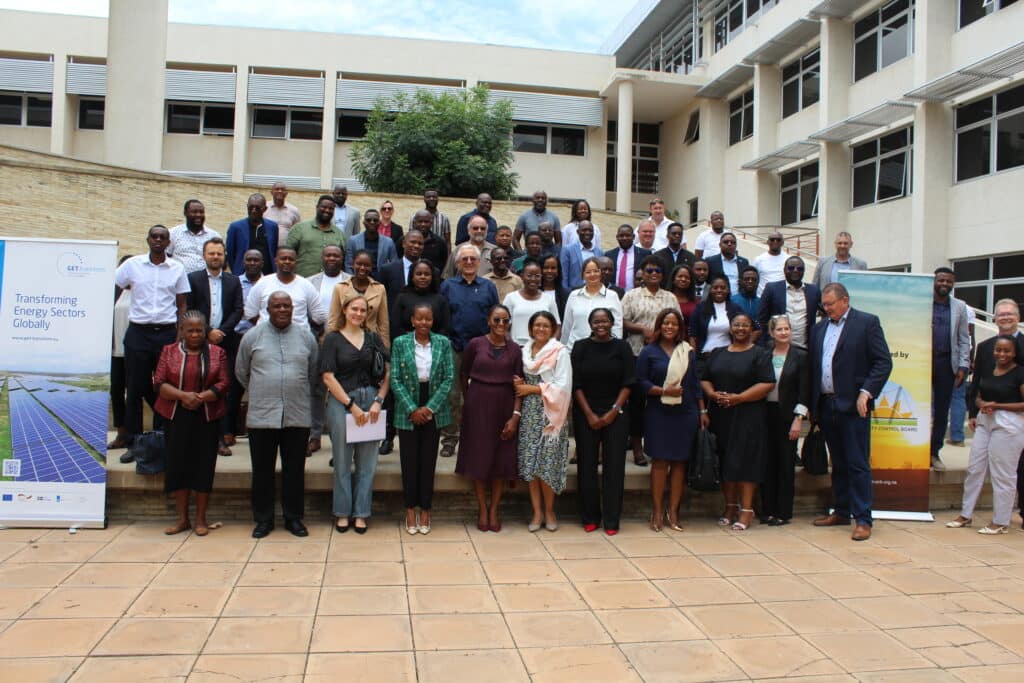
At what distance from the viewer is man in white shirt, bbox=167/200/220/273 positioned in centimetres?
708

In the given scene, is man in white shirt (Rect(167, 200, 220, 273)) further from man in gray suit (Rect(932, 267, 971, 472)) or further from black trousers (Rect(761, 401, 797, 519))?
man in gray suit (Rect(932, 267, 971, 472))

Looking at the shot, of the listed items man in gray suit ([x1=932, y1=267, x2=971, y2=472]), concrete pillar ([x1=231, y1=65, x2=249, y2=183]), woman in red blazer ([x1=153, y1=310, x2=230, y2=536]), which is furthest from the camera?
concrete pillar ([x1=231, y1=65, x2=249, y2=183])

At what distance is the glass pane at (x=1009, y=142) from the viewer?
595 inches

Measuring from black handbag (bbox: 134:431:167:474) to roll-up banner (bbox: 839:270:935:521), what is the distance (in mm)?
5995

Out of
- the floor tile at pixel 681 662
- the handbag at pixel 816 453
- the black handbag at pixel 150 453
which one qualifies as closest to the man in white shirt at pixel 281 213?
the black handbag at pixel 150 453

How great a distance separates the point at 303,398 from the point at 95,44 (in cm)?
2758

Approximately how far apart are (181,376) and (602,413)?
10.7ft

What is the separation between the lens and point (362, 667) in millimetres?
3732

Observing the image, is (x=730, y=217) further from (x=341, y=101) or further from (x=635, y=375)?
(x=635, y=375)

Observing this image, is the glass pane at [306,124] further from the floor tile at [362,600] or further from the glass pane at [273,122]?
the floor tile at [362,600]

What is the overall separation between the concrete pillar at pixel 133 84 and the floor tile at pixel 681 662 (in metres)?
15.4

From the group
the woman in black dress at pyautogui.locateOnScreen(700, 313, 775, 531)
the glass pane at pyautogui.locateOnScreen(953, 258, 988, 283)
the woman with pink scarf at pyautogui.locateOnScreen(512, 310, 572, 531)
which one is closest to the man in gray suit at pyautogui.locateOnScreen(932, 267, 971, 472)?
the woman in black dress at pyautogui.locateOnScreen(700, 313, 775, 531)

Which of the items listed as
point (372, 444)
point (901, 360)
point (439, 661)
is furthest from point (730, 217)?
point (439, 661)

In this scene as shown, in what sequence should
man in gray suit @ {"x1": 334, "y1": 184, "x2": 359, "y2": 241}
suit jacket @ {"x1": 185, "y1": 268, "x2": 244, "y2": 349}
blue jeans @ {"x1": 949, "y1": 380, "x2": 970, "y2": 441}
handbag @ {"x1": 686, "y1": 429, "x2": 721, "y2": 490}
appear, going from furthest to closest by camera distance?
blue jeans @ {"x1": 949, "y1": 380, "x2": 970, "y2": 441}
man in gray suit @ {"x1": 334, "y1": 184, "x2": 359, "y2": 241}
suit jacket @ {"x1": 185, "y1": 268, "x2": 244, "y2": 349}
handbag @ {"x1": 686, "y1": 429, "x2": 721, "y2": 490}
